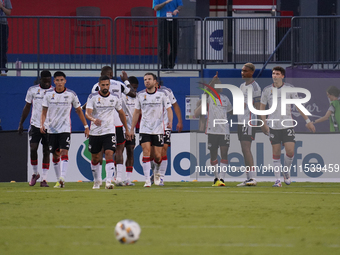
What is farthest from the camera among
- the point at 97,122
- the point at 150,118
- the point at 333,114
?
the point at 333,114

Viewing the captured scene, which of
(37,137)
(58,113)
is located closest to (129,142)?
(58,113)

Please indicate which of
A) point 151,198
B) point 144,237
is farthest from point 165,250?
point 151,198

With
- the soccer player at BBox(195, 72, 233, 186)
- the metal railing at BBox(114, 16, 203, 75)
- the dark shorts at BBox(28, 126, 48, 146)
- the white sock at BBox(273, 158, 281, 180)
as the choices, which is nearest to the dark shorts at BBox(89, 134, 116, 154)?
the dark shorts at BBox(28, 126, 48, 146)

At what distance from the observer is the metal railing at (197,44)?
1594 centimetres

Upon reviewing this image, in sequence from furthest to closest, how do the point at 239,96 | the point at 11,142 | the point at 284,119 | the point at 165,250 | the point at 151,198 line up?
the point at 11,142 < the point at 239,96 < the point at 284,119 < the point at 151,198 < the point at 165,250

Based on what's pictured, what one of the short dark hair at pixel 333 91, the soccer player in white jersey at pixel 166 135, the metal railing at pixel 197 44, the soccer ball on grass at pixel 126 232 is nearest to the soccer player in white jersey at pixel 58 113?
the soccer player in white jersey at pixel 166 135

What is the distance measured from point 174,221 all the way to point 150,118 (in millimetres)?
5193

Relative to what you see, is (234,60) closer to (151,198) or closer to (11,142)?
(11,142)

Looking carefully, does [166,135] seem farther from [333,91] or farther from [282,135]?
[333,91]

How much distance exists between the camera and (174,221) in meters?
6.88

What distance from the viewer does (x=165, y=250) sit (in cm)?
516

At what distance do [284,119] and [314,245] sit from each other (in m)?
6.89

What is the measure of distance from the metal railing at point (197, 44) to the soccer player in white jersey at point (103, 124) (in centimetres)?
486

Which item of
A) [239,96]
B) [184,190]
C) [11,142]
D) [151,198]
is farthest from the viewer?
[11,142]
